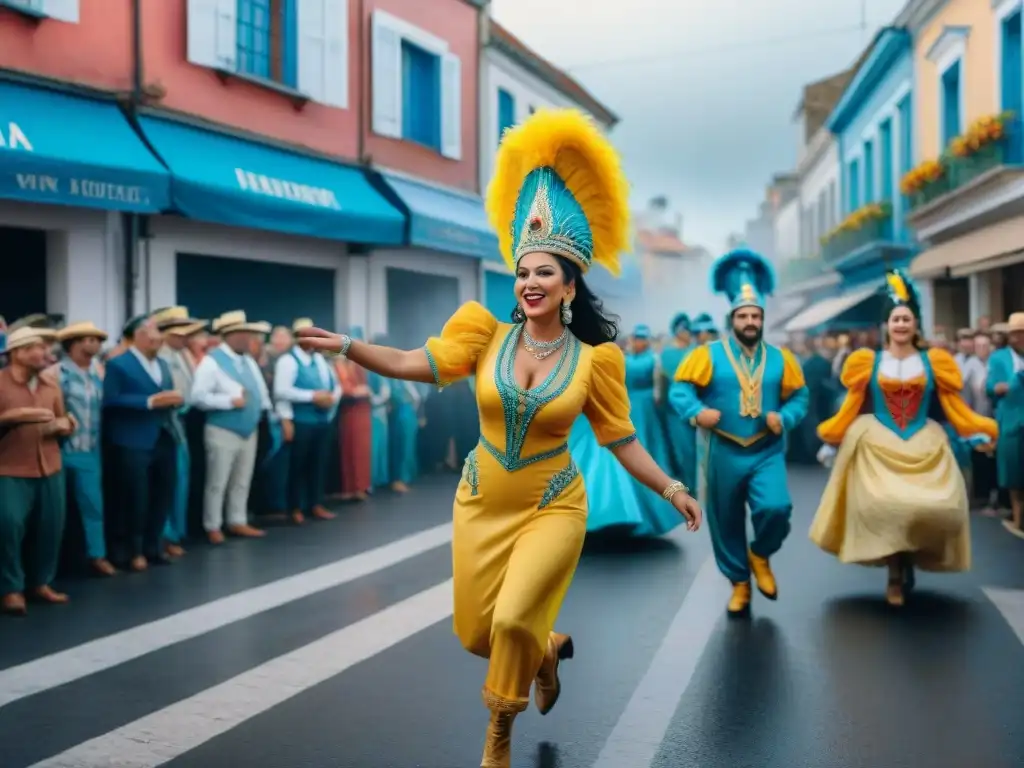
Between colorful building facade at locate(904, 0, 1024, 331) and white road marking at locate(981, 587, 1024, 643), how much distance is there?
30.4 ft

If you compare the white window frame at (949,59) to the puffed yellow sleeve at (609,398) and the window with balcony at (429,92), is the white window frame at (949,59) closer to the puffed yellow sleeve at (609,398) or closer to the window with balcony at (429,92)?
the window with balcony at (429,92)

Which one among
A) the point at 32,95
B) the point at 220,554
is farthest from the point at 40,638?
the point at 32,95

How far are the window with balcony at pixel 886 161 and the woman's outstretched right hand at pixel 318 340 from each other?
82.3 ft

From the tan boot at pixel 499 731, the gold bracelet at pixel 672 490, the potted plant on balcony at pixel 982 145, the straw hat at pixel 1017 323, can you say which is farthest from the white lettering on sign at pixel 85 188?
the potted plant on balcony at pixel 982 145

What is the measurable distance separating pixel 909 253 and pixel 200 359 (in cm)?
1864

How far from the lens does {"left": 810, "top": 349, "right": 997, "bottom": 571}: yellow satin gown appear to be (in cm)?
737

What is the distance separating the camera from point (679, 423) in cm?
1438

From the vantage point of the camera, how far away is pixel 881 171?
28609mm

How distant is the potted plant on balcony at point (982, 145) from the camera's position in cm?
1783

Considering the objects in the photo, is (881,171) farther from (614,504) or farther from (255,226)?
(614,504)

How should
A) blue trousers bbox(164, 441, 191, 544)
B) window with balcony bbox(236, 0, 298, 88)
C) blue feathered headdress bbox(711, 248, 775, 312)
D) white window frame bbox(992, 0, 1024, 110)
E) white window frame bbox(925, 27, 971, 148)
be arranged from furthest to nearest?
white window frame bbox(925, 27, 971, 148)
white window frame bbox(992, 0, 1024, 110)
window with balcony bbox(236, 0, 298, 88)
blue trousers bbox(164, 441, 191, 544)
blue feathered headdress bbox(711, 248, 775, 312)

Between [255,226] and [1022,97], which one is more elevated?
[1022,97]

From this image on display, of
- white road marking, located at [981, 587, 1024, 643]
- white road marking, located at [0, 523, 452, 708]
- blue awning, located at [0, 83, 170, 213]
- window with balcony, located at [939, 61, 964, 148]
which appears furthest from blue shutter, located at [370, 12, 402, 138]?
white road marking, located at [981, 587, 1024, 643]

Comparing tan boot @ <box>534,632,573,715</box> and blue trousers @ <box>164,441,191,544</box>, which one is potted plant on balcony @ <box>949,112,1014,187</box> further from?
tan boot @ <box>534,632,573,715</box>
